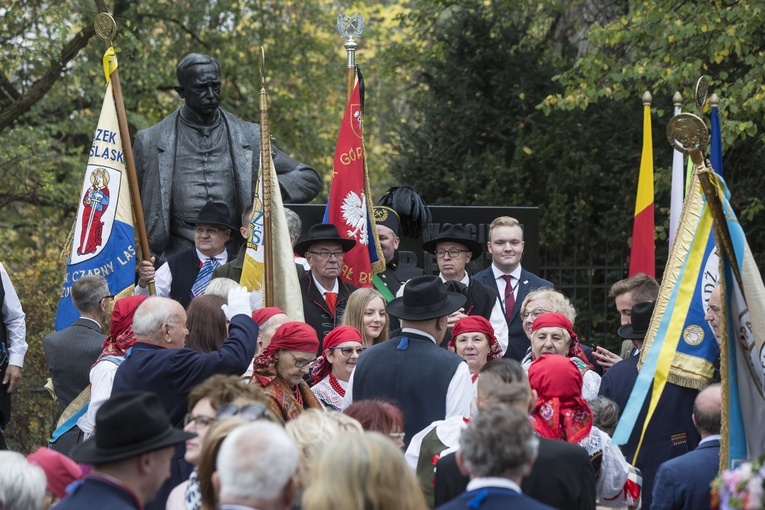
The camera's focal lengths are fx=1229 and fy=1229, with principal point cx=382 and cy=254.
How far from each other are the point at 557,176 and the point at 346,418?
11464 mm

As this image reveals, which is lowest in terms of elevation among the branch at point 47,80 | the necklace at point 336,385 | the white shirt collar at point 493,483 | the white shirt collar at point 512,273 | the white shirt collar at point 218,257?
the necklace at point 336,385

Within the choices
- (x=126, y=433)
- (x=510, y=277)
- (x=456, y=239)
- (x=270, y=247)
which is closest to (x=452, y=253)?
(x=456, y=239)

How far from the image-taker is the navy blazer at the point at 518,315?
9047 mm

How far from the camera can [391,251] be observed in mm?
9953

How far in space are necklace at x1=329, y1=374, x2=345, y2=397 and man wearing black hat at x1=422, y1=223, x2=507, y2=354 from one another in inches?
67.9

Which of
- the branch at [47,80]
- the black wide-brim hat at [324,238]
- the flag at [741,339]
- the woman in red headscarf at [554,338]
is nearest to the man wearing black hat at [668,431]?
the woman in red headscarf at [554,338]

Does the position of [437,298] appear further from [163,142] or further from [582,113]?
[582,113]

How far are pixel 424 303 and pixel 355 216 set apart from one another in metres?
2.93

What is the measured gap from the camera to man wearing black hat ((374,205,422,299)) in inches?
390

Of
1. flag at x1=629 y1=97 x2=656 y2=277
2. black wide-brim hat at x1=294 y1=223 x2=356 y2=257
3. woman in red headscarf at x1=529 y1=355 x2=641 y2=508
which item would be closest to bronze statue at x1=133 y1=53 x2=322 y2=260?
black wide-brim hat at x1=294 y1=223 x2=356 y2=257

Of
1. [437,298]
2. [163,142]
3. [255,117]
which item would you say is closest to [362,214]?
[163,142]

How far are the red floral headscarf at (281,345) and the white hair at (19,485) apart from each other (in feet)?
6.91

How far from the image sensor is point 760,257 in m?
14.5

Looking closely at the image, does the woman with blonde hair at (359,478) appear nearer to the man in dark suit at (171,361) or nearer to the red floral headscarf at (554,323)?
the man in dark suit at (171,361)
